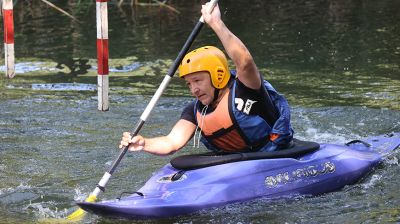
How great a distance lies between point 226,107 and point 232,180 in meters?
0.47

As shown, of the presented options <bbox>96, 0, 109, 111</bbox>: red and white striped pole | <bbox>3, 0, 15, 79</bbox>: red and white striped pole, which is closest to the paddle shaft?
<bbox>96, 0, 109, 111</bbox>: red and white striped pole

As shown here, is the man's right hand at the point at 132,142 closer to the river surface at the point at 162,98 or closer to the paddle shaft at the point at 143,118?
the paddle shaft at the point at 143,118

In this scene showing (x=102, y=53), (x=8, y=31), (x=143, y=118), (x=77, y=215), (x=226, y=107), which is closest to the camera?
(x=77, y=215)

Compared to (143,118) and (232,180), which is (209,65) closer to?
(143,118)

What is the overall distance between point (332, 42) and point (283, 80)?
8.63 feet

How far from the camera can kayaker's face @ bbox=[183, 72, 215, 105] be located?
4.67m

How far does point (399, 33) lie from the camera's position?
38.3 feet

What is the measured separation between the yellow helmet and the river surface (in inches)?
31.6

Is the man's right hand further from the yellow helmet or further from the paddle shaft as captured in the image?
the yellow helmet

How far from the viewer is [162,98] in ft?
26.2

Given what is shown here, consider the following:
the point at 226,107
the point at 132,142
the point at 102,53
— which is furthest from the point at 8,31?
the point at 226,107

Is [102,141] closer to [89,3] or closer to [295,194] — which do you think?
[295,194]

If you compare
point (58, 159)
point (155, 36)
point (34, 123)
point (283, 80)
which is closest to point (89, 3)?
point (155, 36)

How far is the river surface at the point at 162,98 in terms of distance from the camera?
496cm
